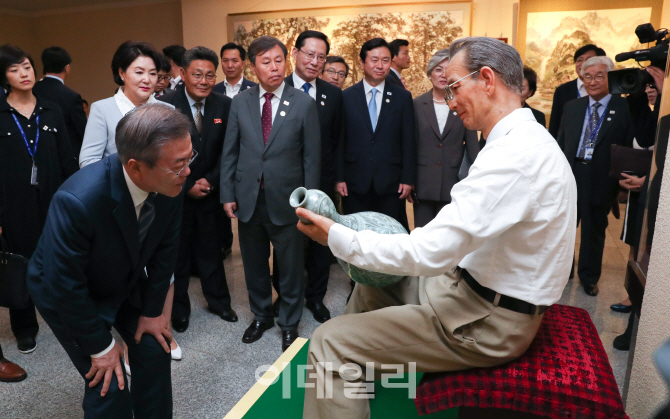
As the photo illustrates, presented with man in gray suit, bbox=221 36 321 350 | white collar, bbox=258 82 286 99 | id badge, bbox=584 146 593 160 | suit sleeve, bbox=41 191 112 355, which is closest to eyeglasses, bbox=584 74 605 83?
id badge, bbox=584 146 593 160

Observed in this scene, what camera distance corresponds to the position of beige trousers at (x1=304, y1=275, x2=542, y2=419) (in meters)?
1.73

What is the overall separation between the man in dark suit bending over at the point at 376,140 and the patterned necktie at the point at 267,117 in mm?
798

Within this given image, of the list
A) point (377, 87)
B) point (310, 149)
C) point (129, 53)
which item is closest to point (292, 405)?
point (310, 149)

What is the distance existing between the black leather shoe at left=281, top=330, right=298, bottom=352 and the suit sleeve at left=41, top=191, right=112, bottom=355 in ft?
5.12

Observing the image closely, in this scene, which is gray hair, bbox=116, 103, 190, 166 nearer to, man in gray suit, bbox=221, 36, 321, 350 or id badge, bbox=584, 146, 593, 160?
man in gray suit, bbox=221, 36, 321, 350

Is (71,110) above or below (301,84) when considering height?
below

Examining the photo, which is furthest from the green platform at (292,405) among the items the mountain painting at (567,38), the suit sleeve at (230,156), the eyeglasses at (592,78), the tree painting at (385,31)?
the tree painting at (385,31)

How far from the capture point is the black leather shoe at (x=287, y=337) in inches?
125

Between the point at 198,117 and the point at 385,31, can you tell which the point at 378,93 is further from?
the point at 385,31

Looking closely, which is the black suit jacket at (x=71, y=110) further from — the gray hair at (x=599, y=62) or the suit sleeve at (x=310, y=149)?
the gray hair at (x=599, y=62)

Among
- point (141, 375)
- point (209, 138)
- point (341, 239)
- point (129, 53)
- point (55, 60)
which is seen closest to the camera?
point (341, 239)

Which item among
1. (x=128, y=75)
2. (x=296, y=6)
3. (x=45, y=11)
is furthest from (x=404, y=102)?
(x=45, y=11)

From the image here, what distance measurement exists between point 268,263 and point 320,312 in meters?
0.60

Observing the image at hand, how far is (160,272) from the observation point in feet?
6.75
